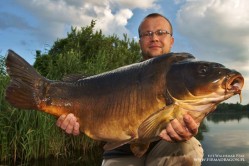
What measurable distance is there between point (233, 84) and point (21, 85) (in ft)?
7.28

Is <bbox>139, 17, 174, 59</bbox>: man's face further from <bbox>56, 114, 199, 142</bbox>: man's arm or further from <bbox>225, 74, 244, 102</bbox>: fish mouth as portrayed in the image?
<bbox>225, 74, 244, 102</bbox>: fish mouth

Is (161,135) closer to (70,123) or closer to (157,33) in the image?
(70,123)

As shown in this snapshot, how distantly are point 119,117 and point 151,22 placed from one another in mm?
2353

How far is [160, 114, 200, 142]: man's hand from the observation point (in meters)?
2.80

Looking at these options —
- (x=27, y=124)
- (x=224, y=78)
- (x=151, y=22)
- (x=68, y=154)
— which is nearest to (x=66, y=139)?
(x=68, y=154)

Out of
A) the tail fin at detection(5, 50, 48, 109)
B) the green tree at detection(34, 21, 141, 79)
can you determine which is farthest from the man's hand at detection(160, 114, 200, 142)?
the green tree at detection(34, 21, 141, 79)

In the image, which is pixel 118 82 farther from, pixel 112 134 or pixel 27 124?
pixel 27 124

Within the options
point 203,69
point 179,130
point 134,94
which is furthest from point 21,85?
point 203,69

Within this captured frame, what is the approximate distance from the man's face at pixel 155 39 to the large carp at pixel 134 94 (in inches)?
68.2

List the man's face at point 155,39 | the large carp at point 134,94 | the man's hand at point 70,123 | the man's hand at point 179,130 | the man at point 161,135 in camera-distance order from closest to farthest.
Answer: the large carp at point 134,94 < the man's hand at point 179,130 < the man at point 161,135 < the man's hand at point 70,123 < the man's face at point 155,39

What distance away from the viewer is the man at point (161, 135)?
2.95 metres

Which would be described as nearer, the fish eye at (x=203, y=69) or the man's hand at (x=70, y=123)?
the fish eye at (x=203, y=69)

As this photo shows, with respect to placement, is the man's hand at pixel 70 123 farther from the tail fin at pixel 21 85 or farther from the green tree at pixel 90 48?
the green tree at pixel 90 48

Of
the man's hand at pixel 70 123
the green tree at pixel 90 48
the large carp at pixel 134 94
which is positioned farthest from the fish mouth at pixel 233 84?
the green tree at pixel 90 48
